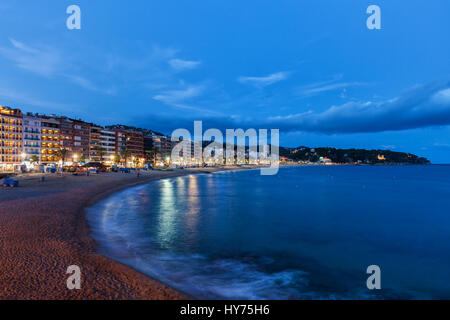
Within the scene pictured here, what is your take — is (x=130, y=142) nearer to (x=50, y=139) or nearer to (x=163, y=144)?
(x=163, y=144)

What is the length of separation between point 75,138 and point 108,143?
20.3 metres

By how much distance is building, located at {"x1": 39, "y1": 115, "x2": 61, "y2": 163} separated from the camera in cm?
9806

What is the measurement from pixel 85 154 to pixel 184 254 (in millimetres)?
120102

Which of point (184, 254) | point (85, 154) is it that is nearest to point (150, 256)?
point (184, 254)

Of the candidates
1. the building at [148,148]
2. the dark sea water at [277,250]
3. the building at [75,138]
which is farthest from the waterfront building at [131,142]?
the dark sea water at [277,250]

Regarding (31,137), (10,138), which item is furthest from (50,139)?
(10,138)

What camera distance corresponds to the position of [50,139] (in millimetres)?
101000

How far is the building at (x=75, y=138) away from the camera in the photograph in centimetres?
10788

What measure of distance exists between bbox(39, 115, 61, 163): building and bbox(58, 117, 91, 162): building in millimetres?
2751

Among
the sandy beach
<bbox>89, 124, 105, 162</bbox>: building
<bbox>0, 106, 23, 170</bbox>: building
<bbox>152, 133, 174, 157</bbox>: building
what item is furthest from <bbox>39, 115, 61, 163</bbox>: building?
the sandy beach

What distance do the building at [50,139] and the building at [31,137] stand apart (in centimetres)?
205

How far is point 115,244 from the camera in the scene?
14344mm

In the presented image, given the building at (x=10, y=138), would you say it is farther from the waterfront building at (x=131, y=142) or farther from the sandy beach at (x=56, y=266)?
the sandy beach at (x=56, y=266)
